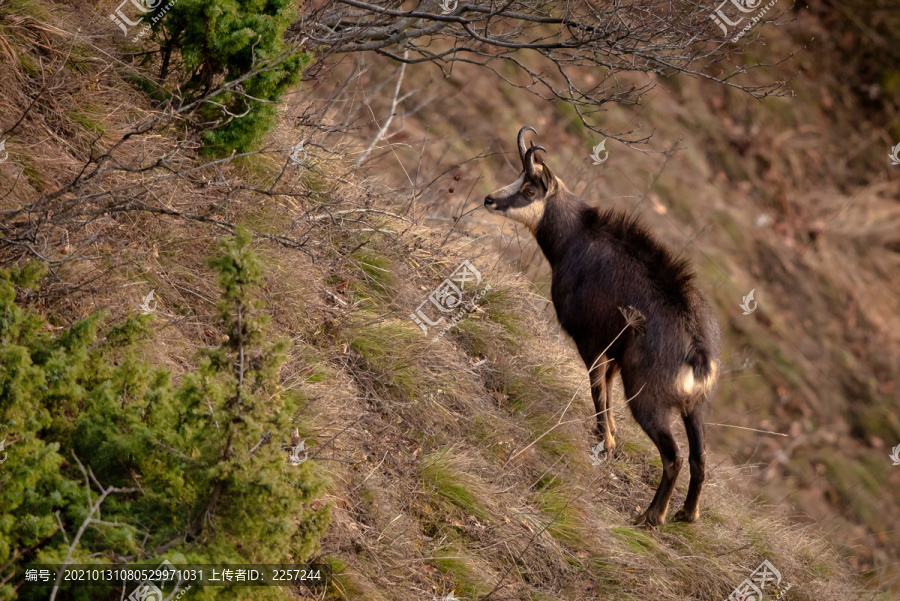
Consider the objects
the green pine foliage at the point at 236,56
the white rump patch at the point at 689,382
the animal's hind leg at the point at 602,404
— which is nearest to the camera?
the green pine foliage at the point at 236,56

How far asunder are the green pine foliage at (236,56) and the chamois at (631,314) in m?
2.09

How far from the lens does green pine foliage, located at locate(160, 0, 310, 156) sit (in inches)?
185

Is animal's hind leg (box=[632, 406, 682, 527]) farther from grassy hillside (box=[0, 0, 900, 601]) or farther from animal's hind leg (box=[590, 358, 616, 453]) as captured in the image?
animal's hind leg (box=[590, 358, 616, 453])

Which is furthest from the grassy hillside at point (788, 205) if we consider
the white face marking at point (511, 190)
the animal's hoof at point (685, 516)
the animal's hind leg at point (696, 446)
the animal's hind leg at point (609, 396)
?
the animal's hind leg at point (696, 446)

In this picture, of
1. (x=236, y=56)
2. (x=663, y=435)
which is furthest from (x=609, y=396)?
(x=236, y=56)

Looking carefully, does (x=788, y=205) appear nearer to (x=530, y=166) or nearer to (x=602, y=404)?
(x=530, y=166)

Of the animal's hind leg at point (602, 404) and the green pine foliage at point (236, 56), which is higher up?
the green pine foliage at point (236, 56)

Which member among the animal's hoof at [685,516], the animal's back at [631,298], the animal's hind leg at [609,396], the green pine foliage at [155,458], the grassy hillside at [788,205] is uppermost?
the green pine foliage at [155,458]

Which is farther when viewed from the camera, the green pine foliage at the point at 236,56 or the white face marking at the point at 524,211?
the white face marking at the point at 524,211

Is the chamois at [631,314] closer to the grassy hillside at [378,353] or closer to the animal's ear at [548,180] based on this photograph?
the animal's ear at [548,180]

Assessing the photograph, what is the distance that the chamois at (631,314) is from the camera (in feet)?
16.8

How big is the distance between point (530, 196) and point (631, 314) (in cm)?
152

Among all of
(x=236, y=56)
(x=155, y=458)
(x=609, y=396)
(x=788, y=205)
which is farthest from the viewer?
(x=788, y=205)

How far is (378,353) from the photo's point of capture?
5.33 m
